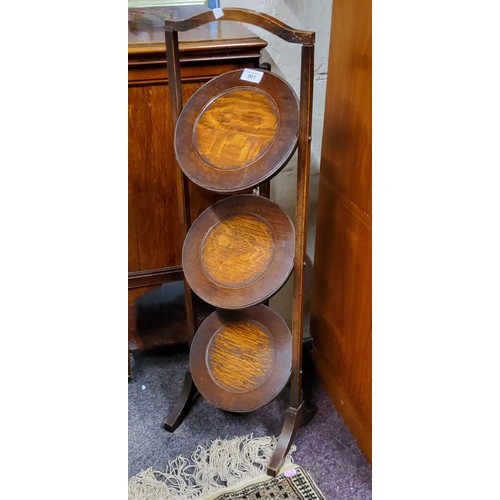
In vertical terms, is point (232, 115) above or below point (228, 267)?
above

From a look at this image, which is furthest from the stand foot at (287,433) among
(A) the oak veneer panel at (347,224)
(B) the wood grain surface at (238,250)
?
(B) the wood grain surface at (238,250)

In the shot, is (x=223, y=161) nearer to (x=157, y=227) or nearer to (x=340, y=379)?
(x=157, y=227)

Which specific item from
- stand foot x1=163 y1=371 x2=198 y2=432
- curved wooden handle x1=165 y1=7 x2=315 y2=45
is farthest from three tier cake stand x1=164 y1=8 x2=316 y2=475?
stand foot x1=163 y1=371 x2=198 y2=432

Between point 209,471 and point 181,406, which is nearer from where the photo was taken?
point 209,471

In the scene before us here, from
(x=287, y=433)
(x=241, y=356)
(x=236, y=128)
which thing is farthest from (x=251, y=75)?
(x=287, y=433)

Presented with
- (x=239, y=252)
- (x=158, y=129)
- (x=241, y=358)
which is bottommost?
(x=241, y=358)

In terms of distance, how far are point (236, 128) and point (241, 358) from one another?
0.50m

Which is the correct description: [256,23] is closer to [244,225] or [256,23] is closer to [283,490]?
[244,225]

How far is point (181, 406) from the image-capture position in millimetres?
1476

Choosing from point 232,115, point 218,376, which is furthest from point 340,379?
point 232,115
